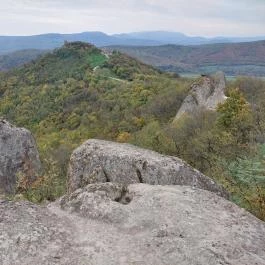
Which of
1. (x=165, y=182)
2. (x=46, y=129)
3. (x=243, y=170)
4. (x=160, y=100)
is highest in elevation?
(x=243, y=170)

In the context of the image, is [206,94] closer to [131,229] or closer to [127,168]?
[127,168]

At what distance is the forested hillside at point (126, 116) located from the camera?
16.0 meters

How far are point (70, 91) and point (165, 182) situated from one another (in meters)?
99.5

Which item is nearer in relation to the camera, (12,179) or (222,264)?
(222,264)

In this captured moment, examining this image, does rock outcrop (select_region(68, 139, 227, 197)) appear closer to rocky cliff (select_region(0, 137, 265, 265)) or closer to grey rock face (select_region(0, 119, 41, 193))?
rocky cliff (select_region(0, 137, 265, 265))

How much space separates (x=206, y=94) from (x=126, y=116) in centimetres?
1904

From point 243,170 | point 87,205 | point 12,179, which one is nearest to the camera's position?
point 87,205

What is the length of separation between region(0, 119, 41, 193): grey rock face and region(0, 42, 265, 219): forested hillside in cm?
130

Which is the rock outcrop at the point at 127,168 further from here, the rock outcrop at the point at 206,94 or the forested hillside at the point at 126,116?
the rock outcrop at the point at 206,94

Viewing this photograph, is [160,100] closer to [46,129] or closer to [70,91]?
[46,129]

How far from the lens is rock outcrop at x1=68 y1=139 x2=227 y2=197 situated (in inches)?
573

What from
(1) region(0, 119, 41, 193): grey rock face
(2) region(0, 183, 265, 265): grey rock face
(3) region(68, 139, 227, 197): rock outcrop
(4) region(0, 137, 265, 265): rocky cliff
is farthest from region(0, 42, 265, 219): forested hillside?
(2) region(0, 183, 265, 265): grey rock face

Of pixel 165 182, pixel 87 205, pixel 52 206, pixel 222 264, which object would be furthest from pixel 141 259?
pixel 165 182

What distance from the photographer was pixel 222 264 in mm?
7895
